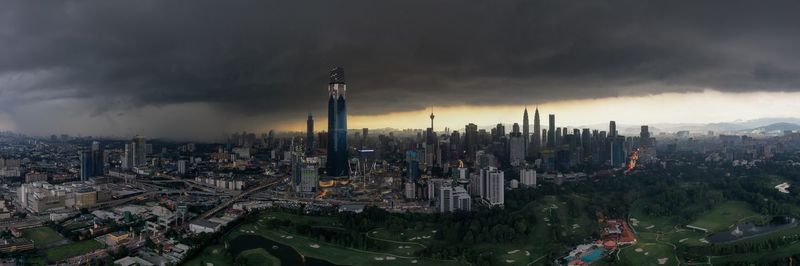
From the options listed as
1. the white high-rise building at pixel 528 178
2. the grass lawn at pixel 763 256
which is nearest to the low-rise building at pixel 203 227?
the white high-rise building at pixel 528 178

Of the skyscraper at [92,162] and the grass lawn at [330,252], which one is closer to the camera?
the grass lawn at [330,252]

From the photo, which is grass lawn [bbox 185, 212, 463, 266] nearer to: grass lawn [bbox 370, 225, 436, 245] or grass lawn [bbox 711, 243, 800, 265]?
grass lawn [bbox 370, 225, 436, 245]

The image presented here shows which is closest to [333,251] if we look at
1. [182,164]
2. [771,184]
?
[771,184]

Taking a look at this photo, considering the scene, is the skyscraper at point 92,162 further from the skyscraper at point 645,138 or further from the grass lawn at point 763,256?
the skyscraper at point 645,138

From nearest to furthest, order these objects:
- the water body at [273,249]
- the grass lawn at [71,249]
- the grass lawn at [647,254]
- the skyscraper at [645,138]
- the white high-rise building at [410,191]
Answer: the grass lawn at [647,254]
the water body at [273,249]
the grass lawn at [71,249]
the white high-rise building at [410,191]
the skyscraper at [645,138]

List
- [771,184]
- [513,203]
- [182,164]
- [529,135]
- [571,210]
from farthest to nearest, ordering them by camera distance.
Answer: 1. [529,135]
2. [182,164]
3. [771,184]
4. [513,203]
5. [571,210]

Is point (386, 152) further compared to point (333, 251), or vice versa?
point (386, 152)

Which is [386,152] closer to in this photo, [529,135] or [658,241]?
[529,135]
